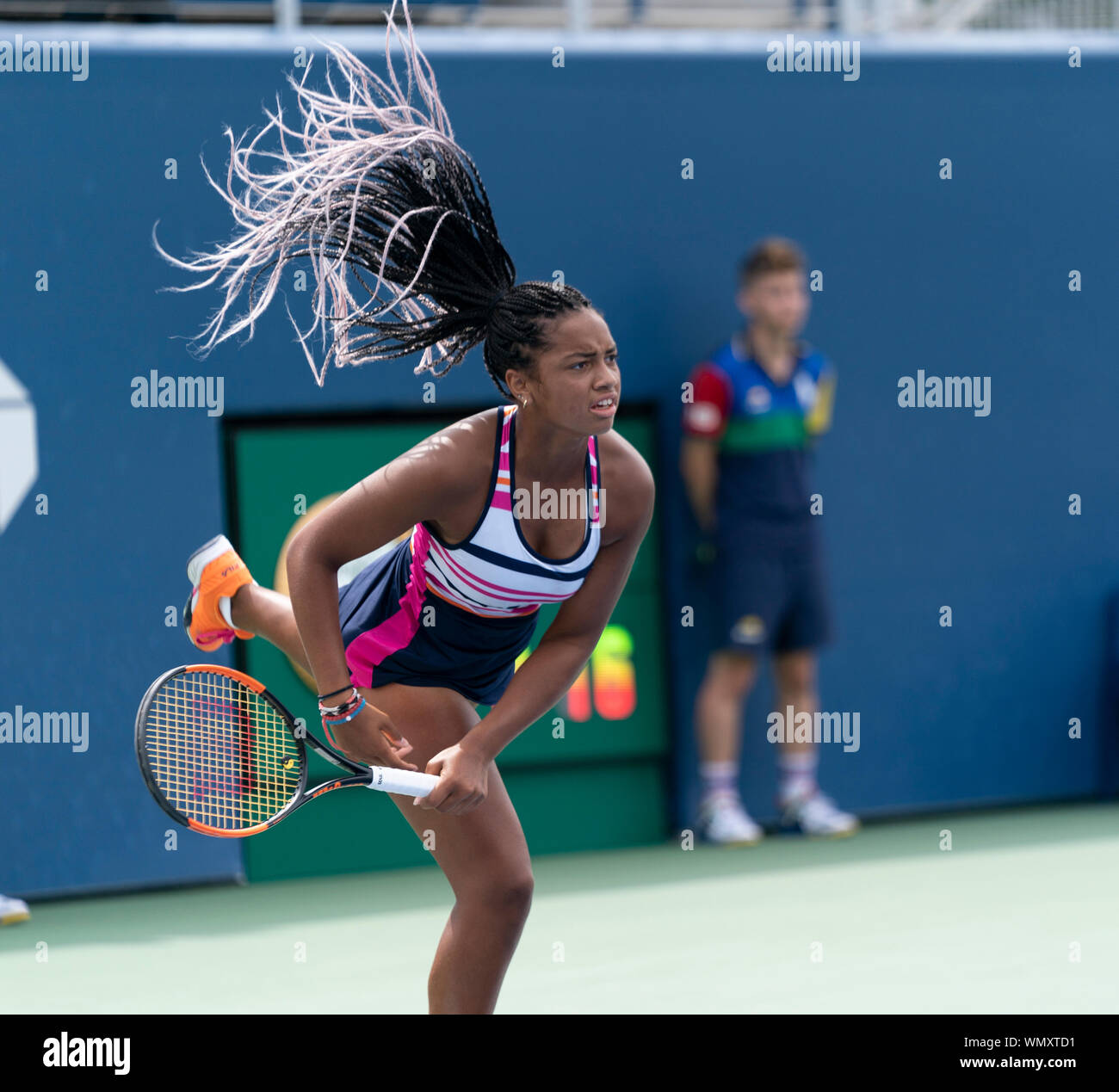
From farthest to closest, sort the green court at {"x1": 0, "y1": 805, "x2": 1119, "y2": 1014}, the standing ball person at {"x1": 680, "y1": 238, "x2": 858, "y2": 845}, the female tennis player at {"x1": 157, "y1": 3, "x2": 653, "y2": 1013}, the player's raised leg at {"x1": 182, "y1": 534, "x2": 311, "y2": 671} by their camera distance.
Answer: the standing ball person at {"x1": 680, "y1": 238, "x2": 858, "y2": 845} < the green court at {"x1": 0, "y1": 805, "x2": 1119, "y2": 1014} < the player's raised leg at {"x1": 182, "y1": 534, "x2": 311, "y2": 671} < the female tennis player at {"x1": 157, "y1": 3, "x2": 653, "y2": 1013}

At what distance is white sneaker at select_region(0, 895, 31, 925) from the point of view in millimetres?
5727

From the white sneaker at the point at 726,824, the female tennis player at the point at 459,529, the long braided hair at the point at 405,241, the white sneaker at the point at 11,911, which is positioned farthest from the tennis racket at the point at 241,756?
the white sneaker at the point at 726,824

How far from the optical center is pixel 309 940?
17.9 feet

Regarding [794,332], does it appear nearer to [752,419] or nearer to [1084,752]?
[752,419]

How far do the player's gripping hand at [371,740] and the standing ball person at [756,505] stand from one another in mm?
3281

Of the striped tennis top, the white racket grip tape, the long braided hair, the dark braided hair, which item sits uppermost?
the long braided hair

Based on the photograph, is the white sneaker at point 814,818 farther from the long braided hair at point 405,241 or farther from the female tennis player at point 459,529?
the long braided hair at point 405,241

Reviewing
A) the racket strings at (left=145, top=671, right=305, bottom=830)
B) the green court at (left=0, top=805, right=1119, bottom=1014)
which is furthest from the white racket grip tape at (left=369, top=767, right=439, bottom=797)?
the green court at (left=0, top=805, right=1119, bottom=1014)

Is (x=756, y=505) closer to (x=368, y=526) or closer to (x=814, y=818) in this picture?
(x=814, y=818)

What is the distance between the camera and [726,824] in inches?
265

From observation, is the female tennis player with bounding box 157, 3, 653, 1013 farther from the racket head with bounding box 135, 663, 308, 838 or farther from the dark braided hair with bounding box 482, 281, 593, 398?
the racket head with bounding box 135, 663, 308, 838

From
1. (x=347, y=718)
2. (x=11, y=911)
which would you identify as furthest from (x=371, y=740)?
(x=11, y=911)

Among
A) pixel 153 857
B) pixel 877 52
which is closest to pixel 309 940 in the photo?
pixel 153 857

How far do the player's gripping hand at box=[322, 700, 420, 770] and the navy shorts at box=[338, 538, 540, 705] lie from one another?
188 mm
